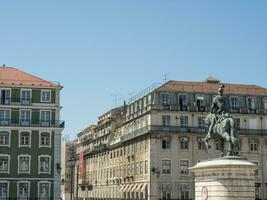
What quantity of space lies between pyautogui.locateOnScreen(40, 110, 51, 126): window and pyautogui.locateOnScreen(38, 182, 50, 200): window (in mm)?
7576

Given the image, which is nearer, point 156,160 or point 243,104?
point 156,160

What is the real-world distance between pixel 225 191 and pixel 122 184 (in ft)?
231

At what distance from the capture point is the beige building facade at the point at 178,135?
281ft

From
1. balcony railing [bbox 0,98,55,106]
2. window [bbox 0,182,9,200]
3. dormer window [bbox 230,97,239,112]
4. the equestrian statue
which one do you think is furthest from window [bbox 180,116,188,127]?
the equestrian statue

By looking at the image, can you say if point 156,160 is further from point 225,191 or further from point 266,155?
point 225,191

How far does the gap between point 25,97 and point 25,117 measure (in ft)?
8.50

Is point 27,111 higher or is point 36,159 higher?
point 27,111

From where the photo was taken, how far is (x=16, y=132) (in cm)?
7438

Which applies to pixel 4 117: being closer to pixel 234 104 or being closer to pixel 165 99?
pixel 165 99

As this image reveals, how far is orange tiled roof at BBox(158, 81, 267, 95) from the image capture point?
89.8 meters

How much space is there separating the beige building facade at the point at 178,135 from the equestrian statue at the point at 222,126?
152ft

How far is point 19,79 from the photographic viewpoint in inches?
3046

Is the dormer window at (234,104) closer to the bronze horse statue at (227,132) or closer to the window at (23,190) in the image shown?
the window at (23,190)

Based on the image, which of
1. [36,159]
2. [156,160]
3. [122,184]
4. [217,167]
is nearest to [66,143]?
[122,184]
